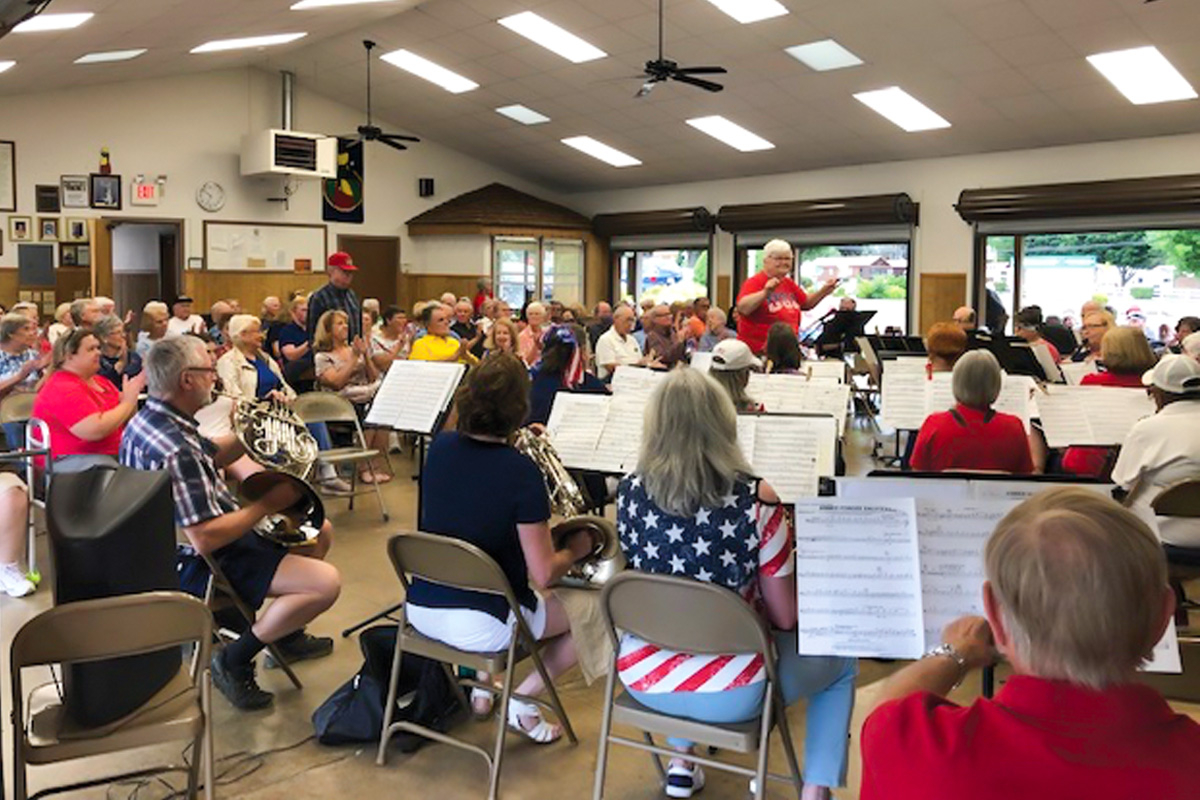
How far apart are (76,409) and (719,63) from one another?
885 cm

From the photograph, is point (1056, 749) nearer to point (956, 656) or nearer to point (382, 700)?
point (956, 656)

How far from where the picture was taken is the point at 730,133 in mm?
14086

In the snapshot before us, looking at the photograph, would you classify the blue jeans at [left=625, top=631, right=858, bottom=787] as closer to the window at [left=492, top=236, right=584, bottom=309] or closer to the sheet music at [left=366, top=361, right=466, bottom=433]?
the sheet music at [left=366, top=361, right=466, bottom=433]

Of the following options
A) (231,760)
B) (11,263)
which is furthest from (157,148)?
(231,760)

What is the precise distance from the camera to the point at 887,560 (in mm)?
2221

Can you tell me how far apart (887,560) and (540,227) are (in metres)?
15.6

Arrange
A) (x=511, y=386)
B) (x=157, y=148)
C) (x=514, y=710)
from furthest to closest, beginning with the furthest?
1. (x=157, y=148)
2. (x=514, y=710)
3. (x=511, y=386)

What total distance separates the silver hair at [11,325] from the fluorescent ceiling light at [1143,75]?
9310 mm

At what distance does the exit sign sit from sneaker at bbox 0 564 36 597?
10498 mm

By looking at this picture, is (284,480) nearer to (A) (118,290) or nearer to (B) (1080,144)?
(B) (1080,144)

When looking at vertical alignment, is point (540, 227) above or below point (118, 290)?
above

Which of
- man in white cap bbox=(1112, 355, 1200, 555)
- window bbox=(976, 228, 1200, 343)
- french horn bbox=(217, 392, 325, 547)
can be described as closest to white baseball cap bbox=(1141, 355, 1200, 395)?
man in white cap bbox=(1112, 355, 1200, 555)

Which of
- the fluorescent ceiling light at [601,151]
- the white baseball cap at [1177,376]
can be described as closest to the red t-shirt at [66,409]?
the white baseball cap at [1177,376]

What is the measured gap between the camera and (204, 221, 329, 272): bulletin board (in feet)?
48.9
